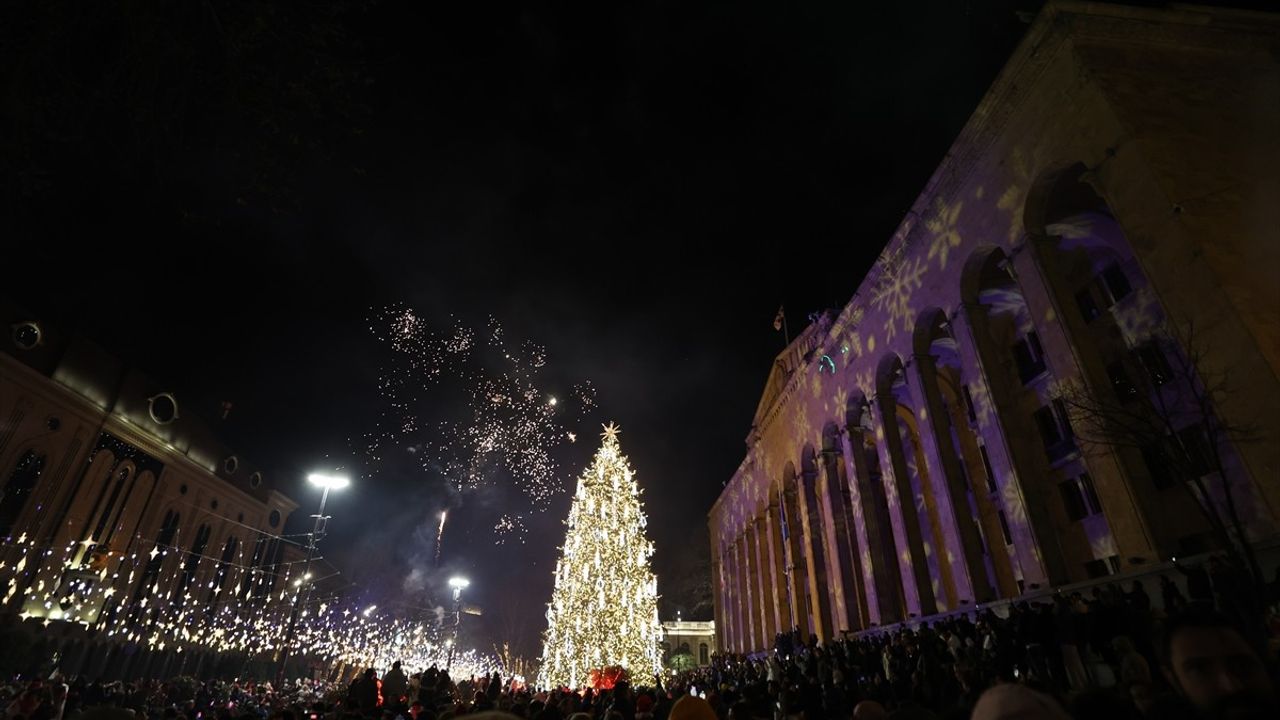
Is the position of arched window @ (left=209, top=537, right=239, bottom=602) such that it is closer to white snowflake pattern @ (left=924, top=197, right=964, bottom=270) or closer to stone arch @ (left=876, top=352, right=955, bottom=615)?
stone arch @ (left=876, top=352, right=955, bottom=615)

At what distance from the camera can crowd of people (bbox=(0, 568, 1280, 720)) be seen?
2.17m

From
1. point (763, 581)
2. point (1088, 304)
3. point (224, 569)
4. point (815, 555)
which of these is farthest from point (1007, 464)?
point (224, 569)

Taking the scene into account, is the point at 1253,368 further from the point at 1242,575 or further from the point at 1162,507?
the point at 1162,507

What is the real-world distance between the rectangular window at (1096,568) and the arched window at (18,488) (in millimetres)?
44383

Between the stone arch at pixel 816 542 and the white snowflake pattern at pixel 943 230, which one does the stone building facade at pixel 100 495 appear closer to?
the stone arch at pixel 816 542

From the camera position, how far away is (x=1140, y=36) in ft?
43.0

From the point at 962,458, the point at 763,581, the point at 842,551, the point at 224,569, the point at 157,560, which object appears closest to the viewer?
the point at 842,551

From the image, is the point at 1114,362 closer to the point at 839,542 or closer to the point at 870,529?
the point at 870,529

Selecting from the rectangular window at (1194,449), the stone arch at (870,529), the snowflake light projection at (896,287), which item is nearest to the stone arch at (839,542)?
the stone arch at (870,529)

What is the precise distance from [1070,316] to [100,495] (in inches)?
1780

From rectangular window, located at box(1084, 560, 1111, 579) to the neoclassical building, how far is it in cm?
11

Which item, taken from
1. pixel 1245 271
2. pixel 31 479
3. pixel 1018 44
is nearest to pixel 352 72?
pixel 1245 271

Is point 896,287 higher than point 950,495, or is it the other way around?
point 896,287

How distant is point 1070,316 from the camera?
42.1 feet
